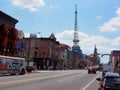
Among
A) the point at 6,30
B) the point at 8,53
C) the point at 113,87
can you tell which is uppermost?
the point at 6,30

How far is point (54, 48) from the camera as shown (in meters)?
135

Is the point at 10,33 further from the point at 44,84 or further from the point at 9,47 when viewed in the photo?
the point at 44,84

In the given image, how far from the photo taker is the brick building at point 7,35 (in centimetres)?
7169

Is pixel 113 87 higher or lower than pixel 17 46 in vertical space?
lower

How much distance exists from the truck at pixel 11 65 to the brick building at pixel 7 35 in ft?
48.4

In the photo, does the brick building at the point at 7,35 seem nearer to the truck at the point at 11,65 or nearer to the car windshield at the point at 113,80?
the truck at the point at 11,65

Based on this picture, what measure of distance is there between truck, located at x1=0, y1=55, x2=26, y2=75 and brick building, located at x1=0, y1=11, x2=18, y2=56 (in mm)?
14761

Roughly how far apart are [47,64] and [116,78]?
10784 centimetres

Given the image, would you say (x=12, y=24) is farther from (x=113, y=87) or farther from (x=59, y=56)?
(x=59, y=56)

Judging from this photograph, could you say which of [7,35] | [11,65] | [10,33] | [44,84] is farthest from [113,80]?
[10,33]

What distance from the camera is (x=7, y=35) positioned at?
7456cm

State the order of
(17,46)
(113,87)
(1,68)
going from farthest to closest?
(17,46)
(1,68)
(113,87)

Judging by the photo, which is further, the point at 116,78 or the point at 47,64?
the point at 47,64

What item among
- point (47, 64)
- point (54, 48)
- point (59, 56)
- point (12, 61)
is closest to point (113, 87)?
point (12, 61)
